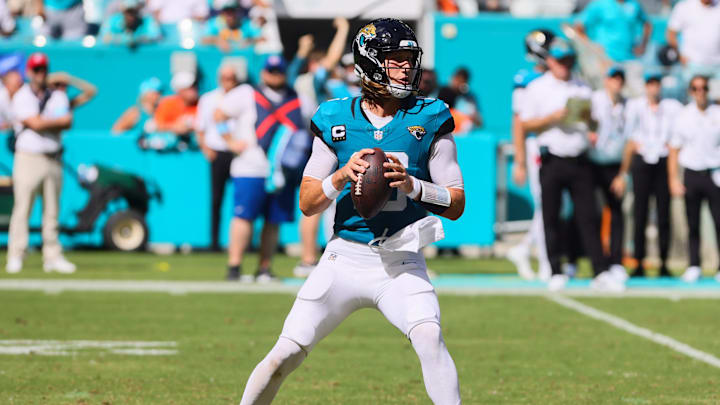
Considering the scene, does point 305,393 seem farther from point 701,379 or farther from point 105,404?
point 701,379

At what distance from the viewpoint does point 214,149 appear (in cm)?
1580

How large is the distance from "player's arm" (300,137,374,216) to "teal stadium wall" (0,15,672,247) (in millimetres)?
11308

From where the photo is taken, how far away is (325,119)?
4.84 metres

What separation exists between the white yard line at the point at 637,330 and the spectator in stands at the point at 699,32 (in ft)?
22.2

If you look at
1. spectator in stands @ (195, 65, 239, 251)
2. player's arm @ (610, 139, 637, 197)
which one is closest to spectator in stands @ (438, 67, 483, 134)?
spectator in stands @ (195, 65, 239, 251)

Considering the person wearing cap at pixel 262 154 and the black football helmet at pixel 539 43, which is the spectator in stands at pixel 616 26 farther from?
the person wearing cap at pixel 262 154

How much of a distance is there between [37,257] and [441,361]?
1172 centimetres

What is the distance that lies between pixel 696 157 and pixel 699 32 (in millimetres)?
4023

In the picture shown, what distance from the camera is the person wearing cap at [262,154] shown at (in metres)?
12.0

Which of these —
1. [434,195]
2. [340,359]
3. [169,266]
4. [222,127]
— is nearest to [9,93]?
[169,266]

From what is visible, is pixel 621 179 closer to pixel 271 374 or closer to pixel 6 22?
pixel 271 374

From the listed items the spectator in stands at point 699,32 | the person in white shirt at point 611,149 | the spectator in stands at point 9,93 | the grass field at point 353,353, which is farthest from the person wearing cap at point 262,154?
the spectator in stands at point 699,32

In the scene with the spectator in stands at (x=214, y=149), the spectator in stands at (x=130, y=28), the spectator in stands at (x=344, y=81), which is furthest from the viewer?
the spectator in stands at (x=130, y=28)

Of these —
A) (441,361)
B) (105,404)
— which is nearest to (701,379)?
(441,361)
